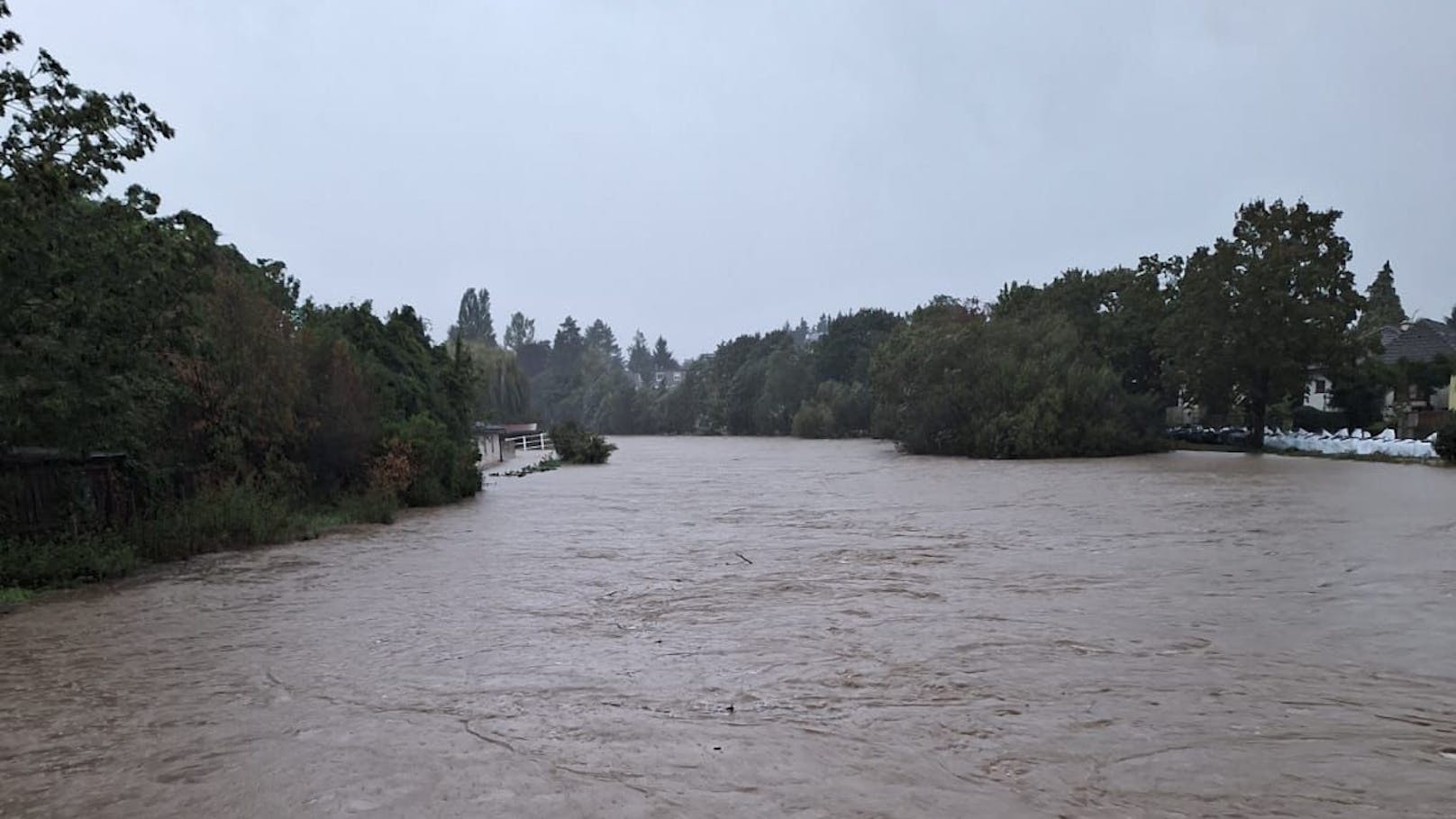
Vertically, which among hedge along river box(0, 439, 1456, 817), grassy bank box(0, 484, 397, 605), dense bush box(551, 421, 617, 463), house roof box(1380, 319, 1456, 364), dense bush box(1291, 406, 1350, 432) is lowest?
hedge along river box(0, 439, 1456, 817)

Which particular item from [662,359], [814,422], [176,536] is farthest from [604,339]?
[176,536]

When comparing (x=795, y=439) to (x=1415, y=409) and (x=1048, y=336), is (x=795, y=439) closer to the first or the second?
(x=1048, y=336)

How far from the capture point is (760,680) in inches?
316

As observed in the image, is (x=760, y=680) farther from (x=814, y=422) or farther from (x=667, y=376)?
(x=667, y=376)

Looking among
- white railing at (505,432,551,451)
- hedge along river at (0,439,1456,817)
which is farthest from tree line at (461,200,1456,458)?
hedge along river at (0,439,1456,817)

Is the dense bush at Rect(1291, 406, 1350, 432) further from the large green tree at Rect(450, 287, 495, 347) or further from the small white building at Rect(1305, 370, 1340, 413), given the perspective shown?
the large green tree at Rect(450, 287, 495, 347)

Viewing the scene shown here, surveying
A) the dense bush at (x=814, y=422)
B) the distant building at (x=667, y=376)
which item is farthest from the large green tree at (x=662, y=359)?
the dense bush at (x=814, y=422)

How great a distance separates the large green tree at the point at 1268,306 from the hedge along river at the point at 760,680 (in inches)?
1104

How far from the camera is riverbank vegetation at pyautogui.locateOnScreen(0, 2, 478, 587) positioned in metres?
11.6

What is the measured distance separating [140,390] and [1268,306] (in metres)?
41.9

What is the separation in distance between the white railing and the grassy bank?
A: 127ft

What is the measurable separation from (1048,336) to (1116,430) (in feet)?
19.7

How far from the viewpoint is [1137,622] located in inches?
395

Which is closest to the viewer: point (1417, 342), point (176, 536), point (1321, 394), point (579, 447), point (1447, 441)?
point (176, 536)
